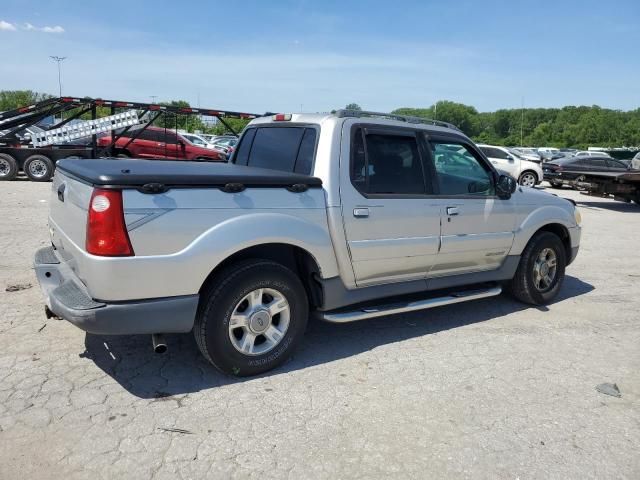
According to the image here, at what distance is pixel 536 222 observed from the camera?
17.2ft

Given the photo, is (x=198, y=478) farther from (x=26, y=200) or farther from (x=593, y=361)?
(x=26, y=200)

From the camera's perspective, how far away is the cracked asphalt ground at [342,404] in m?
2.74

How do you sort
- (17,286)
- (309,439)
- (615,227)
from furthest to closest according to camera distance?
Result: (615,227) → (17,286) → (309,439)

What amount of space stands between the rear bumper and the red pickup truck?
15662 millimetres

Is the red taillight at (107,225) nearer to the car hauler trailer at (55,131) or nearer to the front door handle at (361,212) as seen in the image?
the front door handle at (361,212)

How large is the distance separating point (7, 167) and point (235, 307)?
1548 cm

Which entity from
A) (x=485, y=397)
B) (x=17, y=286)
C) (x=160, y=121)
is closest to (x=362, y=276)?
(x=485, y=397)

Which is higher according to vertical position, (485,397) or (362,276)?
(362,276)

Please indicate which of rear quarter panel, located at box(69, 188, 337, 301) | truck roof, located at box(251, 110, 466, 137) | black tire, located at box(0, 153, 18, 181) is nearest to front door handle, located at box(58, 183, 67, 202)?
rear quarter panel, located at box(69, 188, 337, 301)

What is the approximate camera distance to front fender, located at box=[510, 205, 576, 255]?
16.9 ft

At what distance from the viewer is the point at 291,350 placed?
3.79 metres

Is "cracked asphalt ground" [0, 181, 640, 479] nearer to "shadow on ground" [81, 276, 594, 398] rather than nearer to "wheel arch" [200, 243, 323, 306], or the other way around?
"shadow on ground" [81, 276, 594, 398]

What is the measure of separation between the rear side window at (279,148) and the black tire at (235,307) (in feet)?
2.87

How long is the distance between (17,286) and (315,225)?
3.43 m
